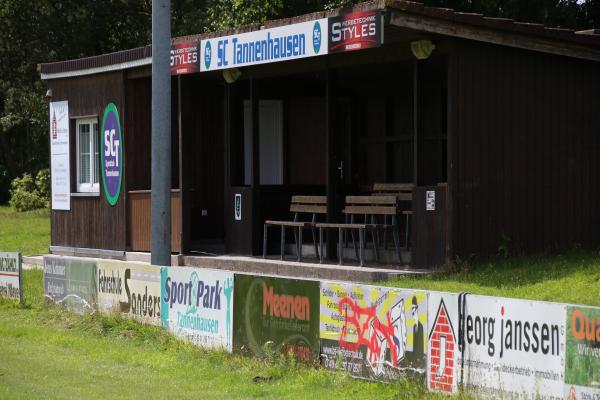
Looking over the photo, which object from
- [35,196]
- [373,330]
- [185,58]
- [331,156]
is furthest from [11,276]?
[35,196]

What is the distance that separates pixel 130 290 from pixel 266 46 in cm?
446

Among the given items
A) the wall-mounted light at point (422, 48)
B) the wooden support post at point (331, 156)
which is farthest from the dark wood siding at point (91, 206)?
the wall-mounted light at point (422, 48)

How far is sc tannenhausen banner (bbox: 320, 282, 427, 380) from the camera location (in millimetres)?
9523

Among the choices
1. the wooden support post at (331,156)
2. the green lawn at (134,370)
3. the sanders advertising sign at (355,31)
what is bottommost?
the green lawn at (134,370)

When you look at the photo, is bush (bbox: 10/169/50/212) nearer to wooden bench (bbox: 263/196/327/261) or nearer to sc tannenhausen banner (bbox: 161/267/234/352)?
wooden bench (bbox: 263/196/327/261)

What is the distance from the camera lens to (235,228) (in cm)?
1855

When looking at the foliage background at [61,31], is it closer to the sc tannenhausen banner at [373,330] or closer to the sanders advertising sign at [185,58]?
the sanders advertising sign at [185,58]

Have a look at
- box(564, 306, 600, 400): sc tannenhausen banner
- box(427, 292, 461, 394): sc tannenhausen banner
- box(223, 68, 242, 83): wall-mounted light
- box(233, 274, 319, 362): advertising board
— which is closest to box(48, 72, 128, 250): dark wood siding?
box(223, 68, 242, 83): wall-mounted light

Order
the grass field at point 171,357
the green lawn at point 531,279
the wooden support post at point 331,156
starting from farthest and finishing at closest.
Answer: the wooden support post at point 331,156 < the green lawn at point 531,279 < the grass field at point 171,357

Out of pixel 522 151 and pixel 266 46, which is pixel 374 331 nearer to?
pixel 522 151

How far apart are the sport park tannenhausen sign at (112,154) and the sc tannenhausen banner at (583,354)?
45.3ft

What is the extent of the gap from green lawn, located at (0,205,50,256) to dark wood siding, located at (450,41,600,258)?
13.4m

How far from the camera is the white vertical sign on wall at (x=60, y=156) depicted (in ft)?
72.7

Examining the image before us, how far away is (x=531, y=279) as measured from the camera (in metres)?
13.1
